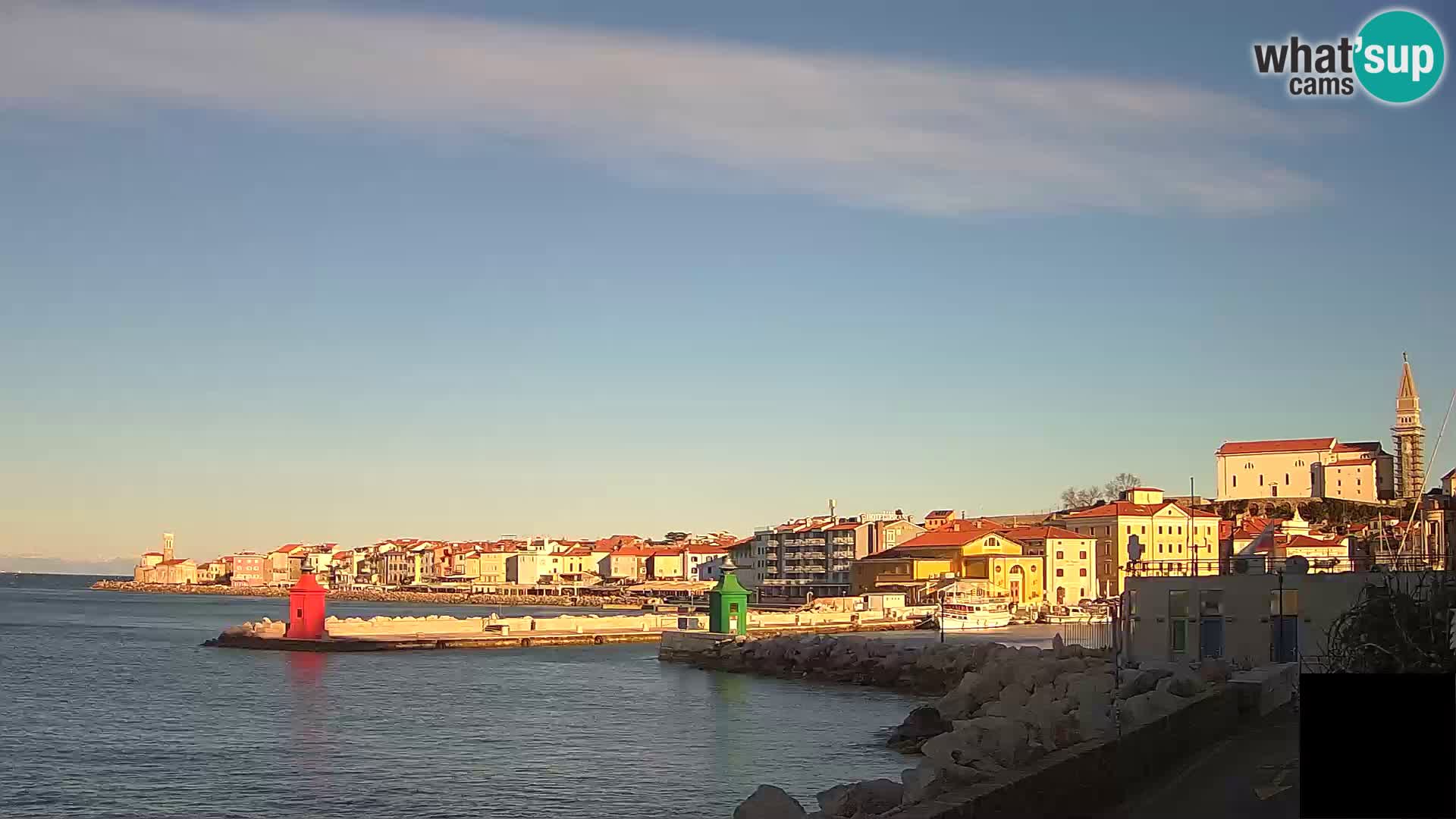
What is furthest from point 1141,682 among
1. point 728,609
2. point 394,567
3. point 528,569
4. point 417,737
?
point 394,567

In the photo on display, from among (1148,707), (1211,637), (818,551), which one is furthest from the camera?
(818,551)

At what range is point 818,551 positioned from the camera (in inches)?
3821

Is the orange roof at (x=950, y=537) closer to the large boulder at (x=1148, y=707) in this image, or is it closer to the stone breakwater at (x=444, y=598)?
the stone breakwater at (x=444, y=598)

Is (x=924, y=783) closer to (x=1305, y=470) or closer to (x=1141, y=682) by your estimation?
(x=1141, y=682)

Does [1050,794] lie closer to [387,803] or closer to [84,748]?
[387,803]

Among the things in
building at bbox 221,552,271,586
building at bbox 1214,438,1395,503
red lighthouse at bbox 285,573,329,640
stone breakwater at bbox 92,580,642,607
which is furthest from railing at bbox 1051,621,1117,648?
building at bbox 221,552,271,586

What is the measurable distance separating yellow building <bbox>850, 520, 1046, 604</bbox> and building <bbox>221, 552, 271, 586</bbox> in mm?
126395

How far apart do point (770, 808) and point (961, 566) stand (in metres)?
68.9

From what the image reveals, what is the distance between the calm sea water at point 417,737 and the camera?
1936 cm

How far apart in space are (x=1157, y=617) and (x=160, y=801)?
17.4 meters

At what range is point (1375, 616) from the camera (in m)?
12.3

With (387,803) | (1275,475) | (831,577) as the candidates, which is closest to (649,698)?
(387,803)

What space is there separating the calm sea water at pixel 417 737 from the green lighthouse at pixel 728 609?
3.41 meters

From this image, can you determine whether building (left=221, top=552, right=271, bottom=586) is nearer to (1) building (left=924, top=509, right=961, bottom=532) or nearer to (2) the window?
(1) building (left=924, top=509, right=961, bottom=532)
